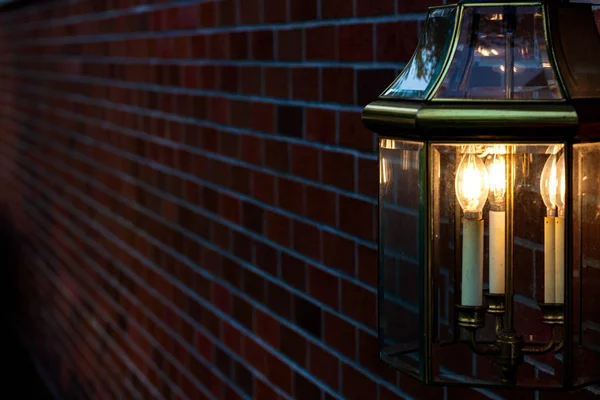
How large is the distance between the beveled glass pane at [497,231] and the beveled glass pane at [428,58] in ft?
0.28

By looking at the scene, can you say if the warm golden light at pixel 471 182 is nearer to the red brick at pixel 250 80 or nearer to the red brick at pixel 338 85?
the red brick at pixel 338 85

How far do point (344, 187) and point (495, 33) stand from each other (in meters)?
1.00

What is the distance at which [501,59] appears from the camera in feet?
4.36

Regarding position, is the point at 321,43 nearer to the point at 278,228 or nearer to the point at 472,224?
the point at 278,228

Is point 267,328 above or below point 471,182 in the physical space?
below

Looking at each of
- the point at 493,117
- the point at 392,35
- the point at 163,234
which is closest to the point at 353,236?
the point at 392,35

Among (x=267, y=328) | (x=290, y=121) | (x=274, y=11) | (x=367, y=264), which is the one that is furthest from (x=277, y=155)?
(x=367, y=264)

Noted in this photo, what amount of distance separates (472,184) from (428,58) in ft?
0.60

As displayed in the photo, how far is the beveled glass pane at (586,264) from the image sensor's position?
4.33 feet

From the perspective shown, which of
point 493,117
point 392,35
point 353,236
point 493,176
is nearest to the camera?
point 493,117

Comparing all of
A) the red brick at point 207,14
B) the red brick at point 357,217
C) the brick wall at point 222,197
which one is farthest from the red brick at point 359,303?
the red brick at point 207,14

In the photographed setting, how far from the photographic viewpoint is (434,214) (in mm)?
1410

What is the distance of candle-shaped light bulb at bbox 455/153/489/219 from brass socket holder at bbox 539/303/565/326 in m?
0.15

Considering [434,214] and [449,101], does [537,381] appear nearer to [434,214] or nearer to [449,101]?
[434,214]
